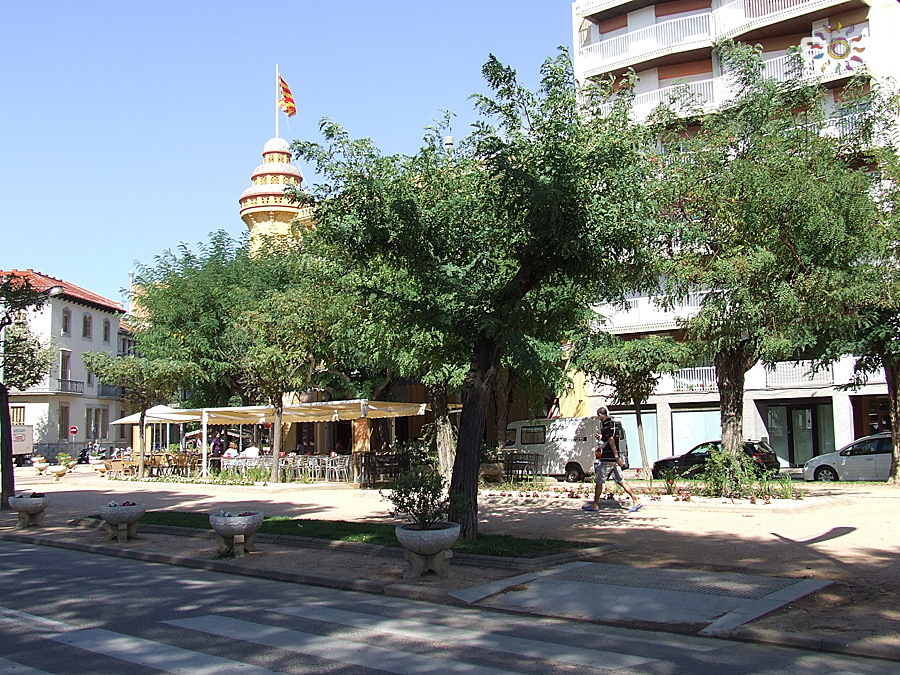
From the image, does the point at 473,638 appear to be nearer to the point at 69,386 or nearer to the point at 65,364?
the point at 69,386

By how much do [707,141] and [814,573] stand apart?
11.1 meters

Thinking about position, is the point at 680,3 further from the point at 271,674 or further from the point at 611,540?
the point at 271,674

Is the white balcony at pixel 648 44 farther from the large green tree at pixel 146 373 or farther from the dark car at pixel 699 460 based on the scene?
the large green tree at pixel 146 373

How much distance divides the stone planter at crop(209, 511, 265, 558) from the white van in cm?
1510

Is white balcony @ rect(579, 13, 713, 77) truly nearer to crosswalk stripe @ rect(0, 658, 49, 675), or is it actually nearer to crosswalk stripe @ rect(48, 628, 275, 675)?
crosswalk stripe @ rect(48, 628, 275, 675)

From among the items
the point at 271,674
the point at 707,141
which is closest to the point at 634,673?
the point at 271,674

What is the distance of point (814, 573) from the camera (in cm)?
925

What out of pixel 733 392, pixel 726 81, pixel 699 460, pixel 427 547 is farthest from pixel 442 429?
pixel 726 81

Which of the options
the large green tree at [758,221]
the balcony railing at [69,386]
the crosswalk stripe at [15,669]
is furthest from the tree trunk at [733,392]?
the balcony railing at [69,386]

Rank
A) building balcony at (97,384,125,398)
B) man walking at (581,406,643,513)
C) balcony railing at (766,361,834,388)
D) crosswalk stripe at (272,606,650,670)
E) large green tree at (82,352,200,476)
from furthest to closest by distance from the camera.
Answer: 1. building balcony at (97,384,125,398)
2. balcony railing at (766,361,834,388)
3. large green tree at (82,352,200,476)
4. man walking at (581,406,643,513)
5. crosswalk stripe at (272,606,650,670)

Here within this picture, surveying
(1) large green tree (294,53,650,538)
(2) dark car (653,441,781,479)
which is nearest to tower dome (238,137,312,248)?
(2) dark car (653,441,781,479)

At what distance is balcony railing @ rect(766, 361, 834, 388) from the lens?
3278 cm

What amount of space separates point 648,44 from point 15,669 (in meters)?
34.6

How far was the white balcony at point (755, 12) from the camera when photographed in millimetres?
31453
